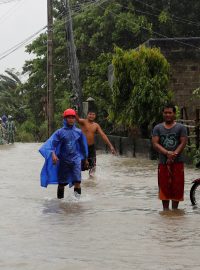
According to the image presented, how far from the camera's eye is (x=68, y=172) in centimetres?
1273

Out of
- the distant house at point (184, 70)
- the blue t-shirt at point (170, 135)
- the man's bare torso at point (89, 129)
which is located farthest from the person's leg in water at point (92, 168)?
the distant house at point (184, 70)

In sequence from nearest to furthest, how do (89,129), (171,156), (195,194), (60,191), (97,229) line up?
(97,229) → (171,156) → (195,194) → (60,191) → (89,129)

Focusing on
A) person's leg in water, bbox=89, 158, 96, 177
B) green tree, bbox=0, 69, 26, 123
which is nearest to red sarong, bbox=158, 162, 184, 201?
person's leg in water, bbox=89, 158, 96, 177

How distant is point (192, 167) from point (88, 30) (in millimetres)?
23975

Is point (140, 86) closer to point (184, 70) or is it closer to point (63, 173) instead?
point (184, 70)

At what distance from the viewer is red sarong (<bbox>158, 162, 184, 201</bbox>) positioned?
1127cm

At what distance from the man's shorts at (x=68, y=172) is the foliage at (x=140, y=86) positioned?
1213cm

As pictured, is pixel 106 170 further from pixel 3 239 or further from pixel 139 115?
pixel 3 239

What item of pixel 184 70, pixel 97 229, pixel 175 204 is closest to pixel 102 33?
pixel 184 70

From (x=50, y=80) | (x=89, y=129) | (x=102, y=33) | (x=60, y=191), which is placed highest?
(x=102, y=33)

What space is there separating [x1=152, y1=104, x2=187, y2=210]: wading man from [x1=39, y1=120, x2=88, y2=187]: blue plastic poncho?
2011mm

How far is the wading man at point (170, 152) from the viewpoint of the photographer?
1114 centimetres

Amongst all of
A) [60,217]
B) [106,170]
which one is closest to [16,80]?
[106,170]

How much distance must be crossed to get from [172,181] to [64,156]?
227cm
